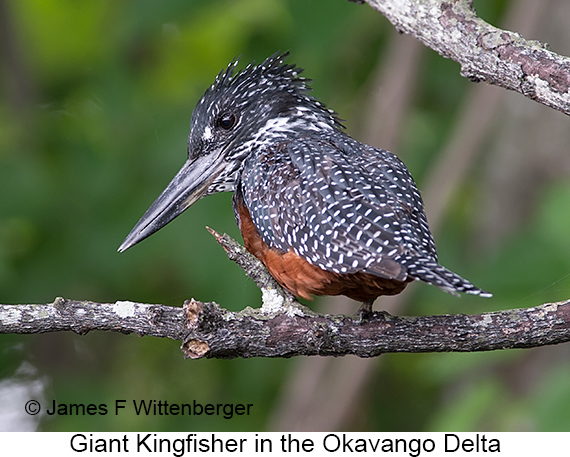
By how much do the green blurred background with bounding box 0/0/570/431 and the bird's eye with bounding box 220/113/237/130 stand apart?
662 mm

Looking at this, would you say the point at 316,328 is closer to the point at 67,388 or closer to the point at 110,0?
the point at 67,388

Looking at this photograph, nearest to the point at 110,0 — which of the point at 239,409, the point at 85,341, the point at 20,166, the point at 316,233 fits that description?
the point at 20,166

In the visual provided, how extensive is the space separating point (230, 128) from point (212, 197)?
1.05 meters

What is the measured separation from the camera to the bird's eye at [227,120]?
10.9 feet

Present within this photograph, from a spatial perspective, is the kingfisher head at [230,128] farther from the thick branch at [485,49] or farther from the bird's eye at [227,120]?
the thick branch at [485,49]

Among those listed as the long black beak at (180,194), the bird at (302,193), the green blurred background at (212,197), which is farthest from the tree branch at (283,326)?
the green blurred background at (212,197)

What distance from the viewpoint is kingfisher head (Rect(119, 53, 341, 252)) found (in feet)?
10.7

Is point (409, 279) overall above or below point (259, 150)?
below

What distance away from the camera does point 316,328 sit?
2.45 m

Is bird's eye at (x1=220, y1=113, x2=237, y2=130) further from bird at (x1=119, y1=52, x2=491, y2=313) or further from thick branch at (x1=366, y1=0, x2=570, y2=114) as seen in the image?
thick branch at (x1=366, y1=0, x2=570, y2=114)

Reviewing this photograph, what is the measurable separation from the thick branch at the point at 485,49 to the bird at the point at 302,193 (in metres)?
0.54

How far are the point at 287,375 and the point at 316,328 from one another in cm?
301

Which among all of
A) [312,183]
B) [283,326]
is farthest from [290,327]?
[312,183]

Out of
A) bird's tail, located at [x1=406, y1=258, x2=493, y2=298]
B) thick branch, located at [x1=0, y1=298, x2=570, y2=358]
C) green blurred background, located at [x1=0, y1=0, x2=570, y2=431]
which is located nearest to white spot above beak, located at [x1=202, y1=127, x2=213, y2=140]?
green blurred background, located at [x1=0, y1=0, x2=570, y2=431]
